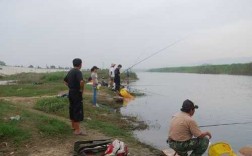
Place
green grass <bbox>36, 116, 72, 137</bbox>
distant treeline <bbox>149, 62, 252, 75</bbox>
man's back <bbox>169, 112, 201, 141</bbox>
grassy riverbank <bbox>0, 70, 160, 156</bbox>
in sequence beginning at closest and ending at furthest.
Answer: man's back <bbox>169, 112, 201, 141</bbox> < grassy riverbank <bbox>0, 70, 160, 156</bbox> < green grass <bbox>36, 116, 72, 137</bbox> < distant treeline <bbox>149, 62, 252, 75</bbox>

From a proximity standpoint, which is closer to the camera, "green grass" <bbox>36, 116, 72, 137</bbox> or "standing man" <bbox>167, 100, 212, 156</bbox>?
"standing man" <bbox>167, 100, 212, 156</bbox>

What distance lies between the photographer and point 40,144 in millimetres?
7750

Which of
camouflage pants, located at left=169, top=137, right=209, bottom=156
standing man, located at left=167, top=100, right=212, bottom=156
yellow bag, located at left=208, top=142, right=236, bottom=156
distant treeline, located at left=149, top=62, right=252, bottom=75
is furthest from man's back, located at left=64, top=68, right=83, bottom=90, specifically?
distant treeline, located at left=149, top=62, right=252, bottom=75

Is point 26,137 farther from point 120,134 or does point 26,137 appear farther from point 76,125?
point 120,134

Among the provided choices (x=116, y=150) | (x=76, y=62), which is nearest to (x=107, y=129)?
(x=76, y=62)

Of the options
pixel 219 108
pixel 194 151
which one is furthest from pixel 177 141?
pixel 219 108

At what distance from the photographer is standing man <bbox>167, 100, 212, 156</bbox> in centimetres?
632

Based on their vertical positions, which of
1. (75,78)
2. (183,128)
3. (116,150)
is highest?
(75,78)

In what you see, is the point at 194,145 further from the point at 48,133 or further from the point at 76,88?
the point at 48,133

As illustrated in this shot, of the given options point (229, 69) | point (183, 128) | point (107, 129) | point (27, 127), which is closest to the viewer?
point (183, 128)

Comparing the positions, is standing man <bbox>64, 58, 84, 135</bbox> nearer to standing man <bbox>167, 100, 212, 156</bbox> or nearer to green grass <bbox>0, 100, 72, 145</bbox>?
green grass <bbox>0, 100, 72, 145</bbox>

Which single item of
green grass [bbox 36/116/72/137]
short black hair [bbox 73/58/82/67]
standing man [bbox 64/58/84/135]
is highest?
short black hair [bbox 73/58/82/67]

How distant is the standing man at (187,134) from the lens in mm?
6316

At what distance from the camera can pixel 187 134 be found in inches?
253
